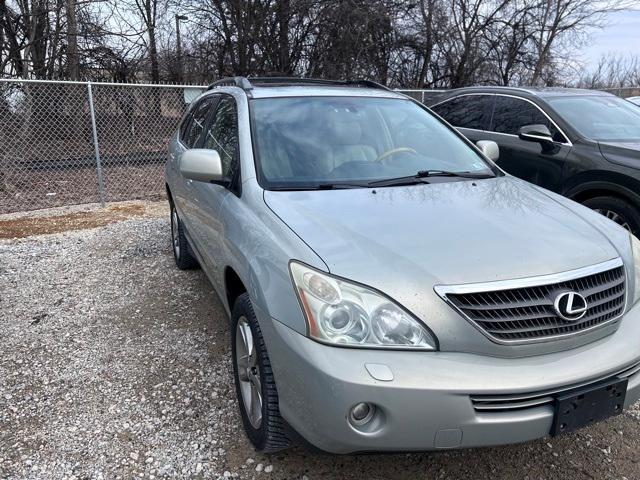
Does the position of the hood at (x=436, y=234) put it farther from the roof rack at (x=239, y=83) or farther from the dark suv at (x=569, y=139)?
the dark suv at (x=569, y=139)

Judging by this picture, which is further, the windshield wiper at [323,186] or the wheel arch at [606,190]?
the wheel arch at [606,190]

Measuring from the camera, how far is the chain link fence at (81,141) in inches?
317

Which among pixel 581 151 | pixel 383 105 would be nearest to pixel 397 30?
pixel 581 151

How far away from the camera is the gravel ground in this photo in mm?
2387

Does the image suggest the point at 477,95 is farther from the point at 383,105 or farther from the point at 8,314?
the point at 8,314

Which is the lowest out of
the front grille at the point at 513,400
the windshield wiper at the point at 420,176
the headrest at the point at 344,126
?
the front grille at the point at 513,400

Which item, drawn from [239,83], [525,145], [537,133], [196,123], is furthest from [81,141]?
[537,133]

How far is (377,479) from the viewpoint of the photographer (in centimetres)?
230

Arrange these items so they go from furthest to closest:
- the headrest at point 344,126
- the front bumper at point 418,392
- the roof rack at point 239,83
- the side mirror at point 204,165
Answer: the roof rack at point 239,83
the headrest at point 344,126
the side mirror at point 204,165
the front bumper at point 418,392

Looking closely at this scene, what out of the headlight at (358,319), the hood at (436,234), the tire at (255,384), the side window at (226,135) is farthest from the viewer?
the side window at (226,135)

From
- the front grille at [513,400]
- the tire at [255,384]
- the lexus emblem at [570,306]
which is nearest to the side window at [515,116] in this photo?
the lexus emblem at [570,306]

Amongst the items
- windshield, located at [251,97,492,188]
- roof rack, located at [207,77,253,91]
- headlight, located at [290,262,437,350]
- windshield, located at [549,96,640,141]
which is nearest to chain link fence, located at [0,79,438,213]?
roof rack, located at [207,77,253,91]

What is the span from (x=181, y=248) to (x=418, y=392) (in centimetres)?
344

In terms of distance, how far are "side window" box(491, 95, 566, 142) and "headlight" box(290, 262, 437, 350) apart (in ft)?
13.5
